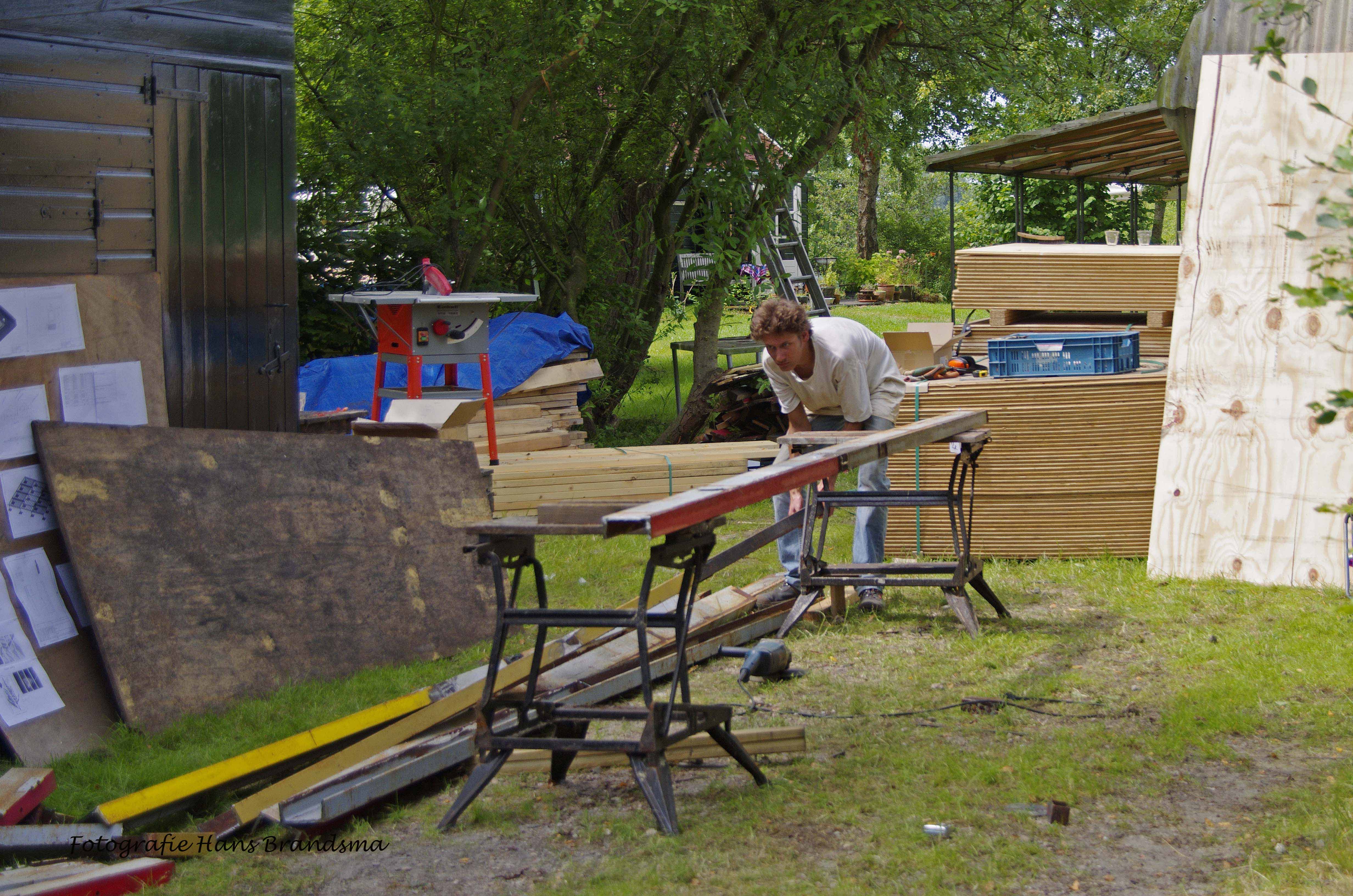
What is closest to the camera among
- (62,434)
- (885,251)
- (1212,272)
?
(62,434)

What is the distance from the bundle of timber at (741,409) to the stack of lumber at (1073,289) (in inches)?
120

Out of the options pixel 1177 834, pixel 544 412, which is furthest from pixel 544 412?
pixel 1177 834

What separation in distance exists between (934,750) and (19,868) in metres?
3.23

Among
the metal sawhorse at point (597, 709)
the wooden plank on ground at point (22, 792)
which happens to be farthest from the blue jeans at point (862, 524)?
the wooden plank on ground at point (22, 792)

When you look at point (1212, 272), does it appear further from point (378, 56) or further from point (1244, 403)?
point (378, 56)

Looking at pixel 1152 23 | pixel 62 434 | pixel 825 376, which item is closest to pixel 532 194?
pixel 825 376

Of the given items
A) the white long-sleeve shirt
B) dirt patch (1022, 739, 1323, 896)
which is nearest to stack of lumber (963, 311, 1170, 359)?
the white long-sleeve shirt

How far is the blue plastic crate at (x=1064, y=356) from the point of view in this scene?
786cm

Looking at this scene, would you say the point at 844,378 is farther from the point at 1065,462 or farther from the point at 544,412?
the point at 544,412

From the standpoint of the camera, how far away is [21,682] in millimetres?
4910

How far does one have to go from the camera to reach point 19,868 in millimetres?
3764

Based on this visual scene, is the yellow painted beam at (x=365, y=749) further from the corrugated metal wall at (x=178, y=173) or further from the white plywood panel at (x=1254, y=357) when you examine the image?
the white plywood panel at (x=1254, y=357)

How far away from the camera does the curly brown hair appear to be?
238 inches

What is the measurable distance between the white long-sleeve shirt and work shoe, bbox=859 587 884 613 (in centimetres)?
99
